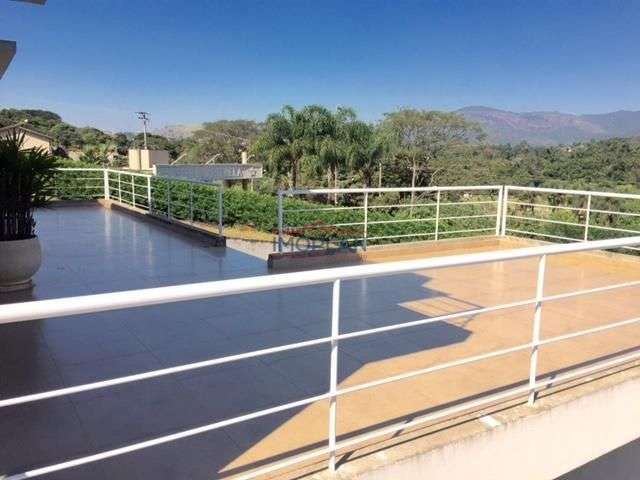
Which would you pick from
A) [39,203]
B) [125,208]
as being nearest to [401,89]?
[125,208]

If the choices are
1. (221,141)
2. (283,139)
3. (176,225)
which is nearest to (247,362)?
(176,225)

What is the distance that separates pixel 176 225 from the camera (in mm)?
9281

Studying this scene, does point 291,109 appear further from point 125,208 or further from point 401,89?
point 401,89

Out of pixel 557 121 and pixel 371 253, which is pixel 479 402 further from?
pixel 557 121

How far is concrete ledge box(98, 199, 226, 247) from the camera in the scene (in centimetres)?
800

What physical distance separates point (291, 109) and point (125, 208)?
16627 mm

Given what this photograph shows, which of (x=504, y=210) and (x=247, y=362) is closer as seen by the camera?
(x=247, y=362)

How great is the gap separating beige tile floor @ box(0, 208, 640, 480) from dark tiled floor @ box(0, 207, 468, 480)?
10 mm

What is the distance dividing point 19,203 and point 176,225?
4159 millimetres

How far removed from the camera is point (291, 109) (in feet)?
88.4

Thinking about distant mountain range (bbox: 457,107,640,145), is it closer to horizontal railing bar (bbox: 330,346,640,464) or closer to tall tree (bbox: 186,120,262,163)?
tall tree (bbox: 186,120,262,163)

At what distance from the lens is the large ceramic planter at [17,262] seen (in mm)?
5102

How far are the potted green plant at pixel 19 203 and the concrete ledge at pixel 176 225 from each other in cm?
292

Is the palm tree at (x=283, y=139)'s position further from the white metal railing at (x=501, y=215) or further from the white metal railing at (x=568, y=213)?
the white metal railing at (x=568, y=213)
